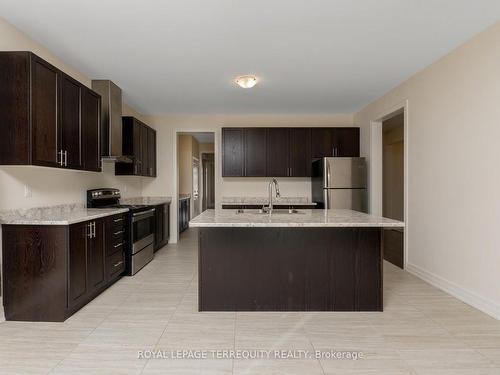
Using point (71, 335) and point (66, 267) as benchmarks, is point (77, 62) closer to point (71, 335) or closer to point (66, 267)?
point (66, 267)

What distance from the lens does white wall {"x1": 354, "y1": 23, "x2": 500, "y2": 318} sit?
271 centimetres

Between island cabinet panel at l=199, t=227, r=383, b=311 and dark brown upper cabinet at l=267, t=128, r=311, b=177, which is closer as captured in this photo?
island cabinet panel at l=199, t=227, r=383, b=311

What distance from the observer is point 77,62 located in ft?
11.5

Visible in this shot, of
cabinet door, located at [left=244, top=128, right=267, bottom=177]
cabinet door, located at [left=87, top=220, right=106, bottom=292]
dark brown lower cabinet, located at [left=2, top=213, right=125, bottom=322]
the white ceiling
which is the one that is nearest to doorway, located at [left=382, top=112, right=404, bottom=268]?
cabinet door, located at [left=244, top=128, right=267, bottom=177]

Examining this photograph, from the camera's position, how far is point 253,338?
7.58 feet

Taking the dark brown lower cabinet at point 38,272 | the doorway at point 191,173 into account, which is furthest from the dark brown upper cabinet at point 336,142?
the dark brown lower cabinet at point 38,272

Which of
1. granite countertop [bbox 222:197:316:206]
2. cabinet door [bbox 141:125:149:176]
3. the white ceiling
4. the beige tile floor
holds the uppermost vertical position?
the white ceiling

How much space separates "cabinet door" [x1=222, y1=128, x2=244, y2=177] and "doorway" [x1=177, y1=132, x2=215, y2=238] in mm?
908

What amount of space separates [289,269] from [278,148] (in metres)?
3.24

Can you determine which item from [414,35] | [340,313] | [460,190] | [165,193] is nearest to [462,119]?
[460,190]

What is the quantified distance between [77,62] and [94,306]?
253 cm

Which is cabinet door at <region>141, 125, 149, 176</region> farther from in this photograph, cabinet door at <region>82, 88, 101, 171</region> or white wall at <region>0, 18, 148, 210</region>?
cabinet door at <region>82, 88, 101, 171</region>

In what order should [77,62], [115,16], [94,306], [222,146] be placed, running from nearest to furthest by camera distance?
[115,16], [94,306], [77,62], [222,146]

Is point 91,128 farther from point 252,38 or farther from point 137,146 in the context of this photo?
point 252,38
